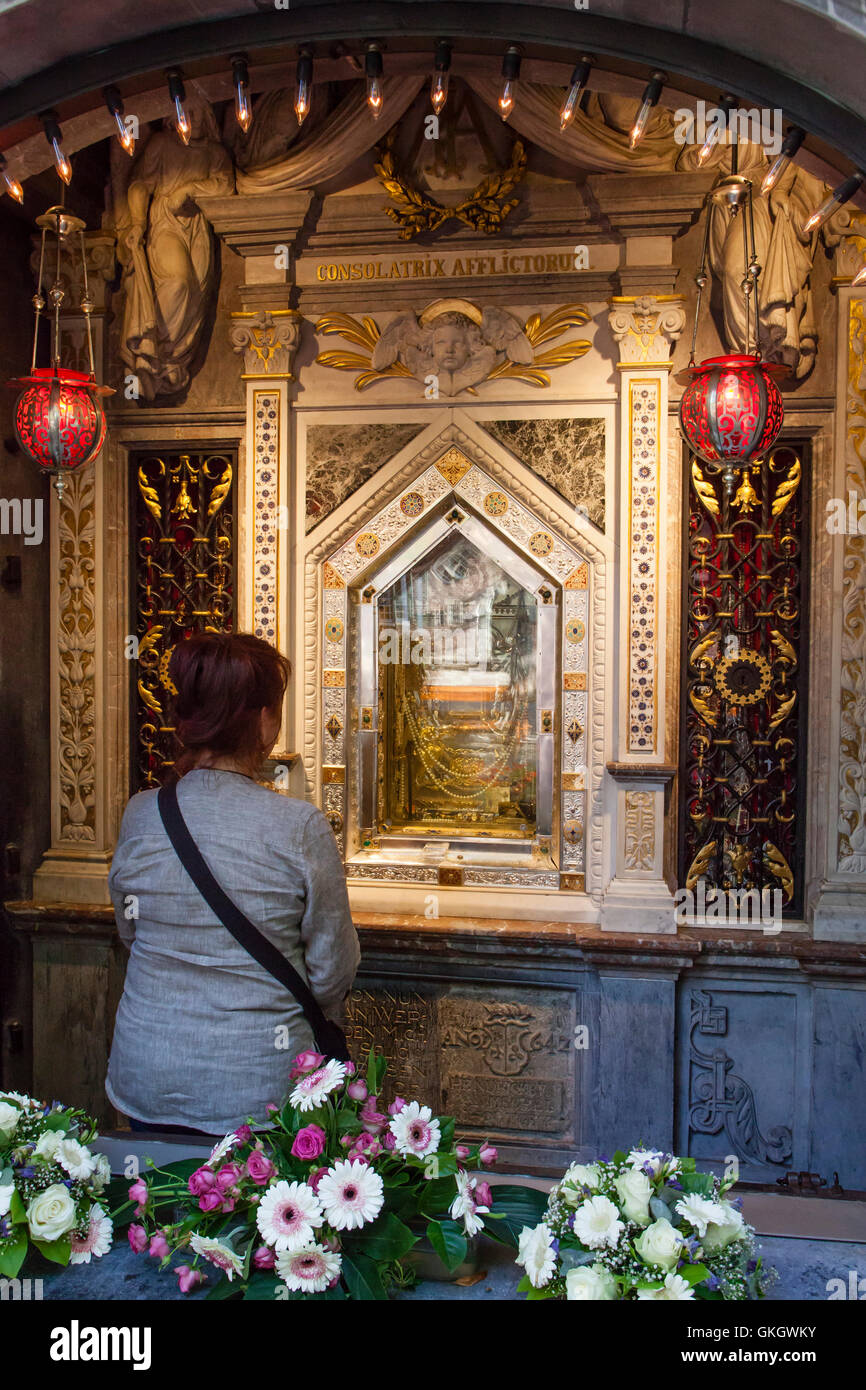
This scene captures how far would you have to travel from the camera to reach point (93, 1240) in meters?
1.46

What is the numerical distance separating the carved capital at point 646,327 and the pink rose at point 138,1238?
3.40 meters

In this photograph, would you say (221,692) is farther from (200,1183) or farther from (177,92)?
(177,92)

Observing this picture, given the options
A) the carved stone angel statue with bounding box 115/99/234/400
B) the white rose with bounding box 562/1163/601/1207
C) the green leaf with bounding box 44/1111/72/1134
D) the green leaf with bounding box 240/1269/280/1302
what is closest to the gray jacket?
the green leaf with bounding box 44/1111/72/1134

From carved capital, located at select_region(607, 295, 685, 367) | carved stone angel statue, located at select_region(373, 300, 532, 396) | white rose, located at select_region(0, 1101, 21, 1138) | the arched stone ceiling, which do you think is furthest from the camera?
carved stone angel statue, located at select_region(373, 300, 532, 396)

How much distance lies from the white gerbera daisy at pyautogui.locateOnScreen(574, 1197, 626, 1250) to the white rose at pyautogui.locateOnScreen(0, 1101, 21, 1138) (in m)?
0.85

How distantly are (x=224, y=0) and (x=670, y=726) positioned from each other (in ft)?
9.59

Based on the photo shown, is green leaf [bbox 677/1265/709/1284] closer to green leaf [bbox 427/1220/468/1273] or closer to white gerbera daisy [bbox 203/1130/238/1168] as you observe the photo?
green leaf [bbox 427/1220/468/1273]

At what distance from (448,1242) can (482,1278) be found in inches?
4.5

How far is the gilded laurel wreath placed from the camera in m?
3.93

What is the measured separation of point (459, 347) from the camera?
403 cm

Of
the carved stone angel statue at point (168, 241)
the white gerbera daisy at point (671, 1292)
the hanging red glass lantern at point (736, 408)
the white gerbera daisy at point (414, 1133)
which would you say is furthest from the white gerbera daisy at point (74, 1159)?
the carved stone angel statue at point (168, 241)
